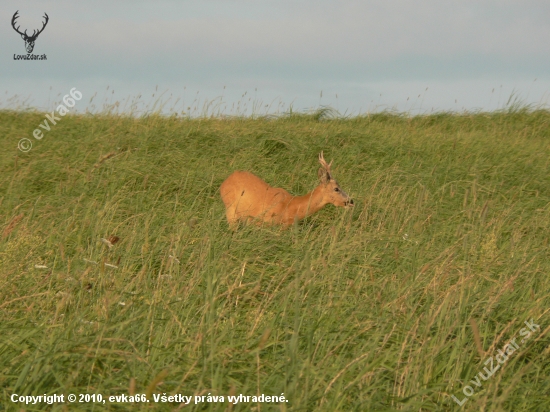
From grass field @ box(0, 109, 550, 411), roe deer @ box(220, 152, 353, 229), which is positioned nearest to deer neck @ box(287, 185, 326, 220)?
roe deer @ box(220, 152, 353, 229)

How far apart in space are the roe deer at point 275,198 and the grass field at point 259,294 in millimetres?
268

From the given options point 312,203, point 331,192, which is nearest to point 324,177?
point 331,192

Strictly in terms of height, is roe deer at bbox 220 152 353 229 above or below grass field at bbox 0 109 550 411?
above

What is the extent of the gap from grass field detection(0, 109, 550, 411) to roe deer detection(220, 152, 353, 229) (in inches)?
10.6

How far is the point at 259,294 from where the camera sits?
461cm

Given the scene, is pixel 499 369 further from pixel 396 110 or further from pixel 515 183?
pixel 396 110

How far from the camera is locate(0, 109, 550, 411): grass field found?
2.90m

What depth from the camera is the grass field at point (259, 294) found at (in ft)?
9.52

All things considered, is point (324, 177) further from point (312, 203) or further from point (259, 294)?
point (259, 294)

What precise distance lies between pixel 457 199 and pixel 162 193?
4.32 meters

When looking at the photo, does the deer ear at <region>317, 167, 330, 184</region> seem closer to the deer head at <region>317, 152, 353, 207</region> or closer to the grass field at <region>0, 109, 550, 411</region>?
the deer head at <region>317, 152, 353, 207</region>

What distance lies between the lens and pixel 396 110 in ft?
53.0

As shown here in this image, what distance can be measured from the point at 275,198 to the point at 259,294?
3592mm

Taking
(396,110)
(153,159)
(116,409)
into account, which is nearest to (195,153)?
(153,159)
